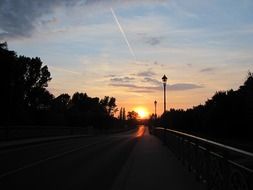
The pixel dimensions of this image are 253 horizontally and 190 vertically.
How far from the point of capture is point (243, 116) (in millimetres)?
68812

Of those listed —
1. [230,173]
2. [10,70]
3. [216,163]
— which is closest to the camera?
[230,173]

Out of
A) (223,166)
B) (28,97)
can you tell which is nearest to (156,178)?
(223,166)

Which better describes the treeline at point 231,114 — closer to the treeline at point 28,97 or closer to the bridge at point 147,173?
the treeline at point 28,97

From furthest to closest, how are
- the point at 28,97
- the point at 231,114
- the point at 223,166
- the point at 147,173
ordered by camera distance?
the point at 28,97
the point at 231,114
the point at 147,173
the point at 223,166

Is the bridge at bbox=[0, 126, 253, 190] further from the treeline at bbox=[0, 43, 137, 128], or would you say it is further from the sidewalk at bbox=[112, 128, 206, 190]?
the treeline at bbox=[0, 43, 137, 128]

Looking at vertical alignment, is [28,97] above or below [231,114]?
above

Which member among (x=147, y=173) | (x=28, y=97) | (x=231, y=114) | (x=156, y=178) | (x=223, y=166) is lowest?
(x=156, y=178)

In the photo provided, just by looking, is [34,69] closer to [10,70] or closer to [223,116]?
[10,70]

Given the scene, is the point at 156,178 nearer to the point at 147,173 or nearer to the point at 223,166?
the point at 147,173

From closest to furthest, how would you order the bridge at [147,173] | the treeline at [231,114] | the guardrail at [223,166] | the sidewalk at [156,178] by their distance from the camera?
the guardrail at [223,166], the bridge at [147,173], the sidewalk at [156,178], the treeline at [231,114]

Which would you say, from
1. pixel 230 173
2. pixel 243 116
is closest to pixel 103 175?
pixel 230 173

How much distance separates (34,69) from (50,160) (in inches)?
3745

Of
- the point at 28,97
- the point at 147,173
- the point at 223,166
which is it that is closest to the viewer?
the point at 223,166

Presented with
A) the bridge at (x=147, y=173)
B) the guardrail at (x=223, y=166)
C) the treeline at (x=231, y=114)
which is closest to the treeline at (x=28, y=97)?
the treeline at (x=231, y=114)
